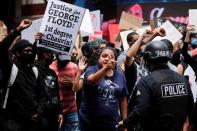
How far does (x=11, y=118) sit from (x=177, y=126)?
222 cm

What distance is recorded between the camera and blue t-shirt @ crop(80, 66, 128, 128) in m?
7.30

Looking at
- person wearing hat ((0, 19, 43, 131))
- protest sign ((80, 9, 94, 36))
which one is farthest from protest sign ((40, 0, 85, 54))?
protest sign ((80, 9, 94, 36))

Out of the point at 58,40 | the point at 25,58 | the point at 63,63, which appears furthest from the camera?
the point at 63,63

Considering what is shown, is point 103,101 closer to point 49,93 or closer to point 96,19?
point 49,93

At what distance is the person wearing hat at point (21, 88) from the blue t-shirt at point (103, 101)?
0.73 m

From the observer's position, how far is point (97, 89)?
23.9 feet

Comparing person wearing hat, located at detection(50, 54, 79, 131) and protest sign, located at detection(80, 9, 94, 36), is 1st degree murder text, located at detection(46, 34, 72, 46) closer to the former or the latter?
person wearing hat, located at detection(50, 54, 79, 131)

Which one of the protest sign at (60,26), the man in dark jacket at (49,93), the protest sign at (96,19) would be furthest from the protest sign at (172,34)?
the protest sign at (96,19)

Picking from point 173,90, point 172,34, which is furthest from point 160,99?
point 172,34

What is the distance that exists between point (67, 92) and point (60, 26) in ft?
3.61

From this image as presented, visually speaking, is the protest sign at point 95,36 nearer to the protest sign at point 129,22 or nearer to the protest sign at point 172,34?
the protest sign at point 129,22

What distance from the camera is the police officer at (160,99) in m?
6.34

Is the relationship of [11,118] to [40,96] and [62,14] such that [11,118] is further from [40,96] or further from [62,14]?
[62,14]

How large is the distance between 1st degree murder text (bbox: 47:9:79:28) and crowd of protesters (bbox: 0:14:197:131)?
0.38 meters
